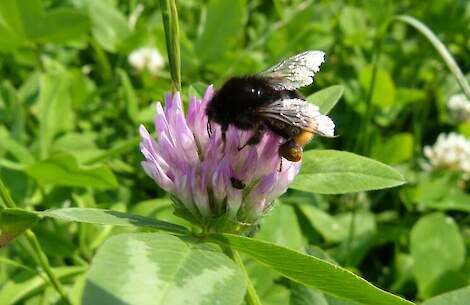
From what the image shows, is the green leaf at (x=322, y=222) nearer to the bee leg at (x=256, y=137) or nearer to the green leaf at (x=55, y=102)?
the green leaf at (x=55, y=102)

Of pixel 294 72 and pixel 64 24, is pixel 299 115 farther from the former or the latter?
pixel 64 24

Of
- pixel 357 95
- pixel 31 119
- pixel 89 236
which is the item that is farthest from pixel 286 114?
pixel 357 95

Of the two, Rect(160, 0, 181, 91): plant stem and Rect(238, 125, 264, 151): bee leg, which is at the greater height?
Rect(160, 0, 181, 91): plant stem

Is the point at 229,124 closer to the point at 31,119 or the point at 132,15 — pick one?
the point at 31,119

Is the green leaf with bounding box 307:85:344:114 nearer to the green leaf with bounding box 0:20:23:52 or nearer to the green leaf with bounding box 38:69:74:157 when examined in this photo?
the green leaf with bounding box 38:69:74:157

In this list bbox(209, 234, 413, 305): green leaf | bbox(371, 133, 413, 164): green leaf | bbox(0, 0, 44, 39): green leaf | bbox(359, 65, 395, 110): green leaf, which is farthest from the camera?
bbox(359, 65, 395, 110): green leaf

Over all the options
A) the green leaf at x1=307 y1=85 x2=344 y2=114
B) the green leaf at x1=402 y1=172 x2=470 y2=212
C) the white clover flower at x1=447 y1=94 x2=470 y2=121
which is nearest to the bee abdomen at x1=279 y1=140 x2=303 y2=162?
the green leaf at x1=307 y1=85 x2=344 y2=114
